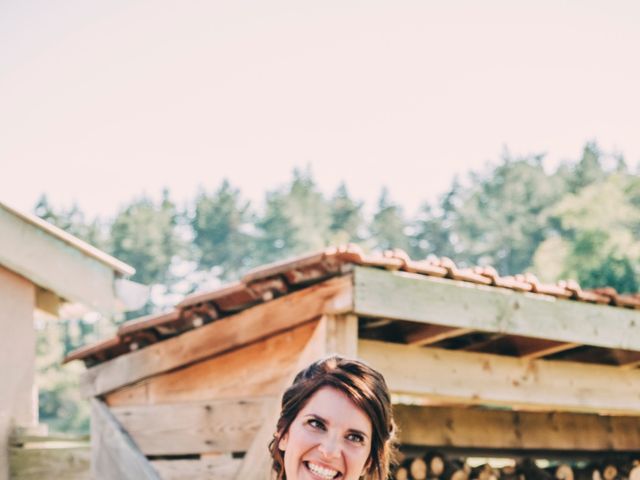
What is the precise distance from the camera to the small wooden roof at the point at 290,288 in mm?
5059

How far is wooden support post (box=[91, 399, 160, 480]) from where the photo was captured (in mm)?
5941

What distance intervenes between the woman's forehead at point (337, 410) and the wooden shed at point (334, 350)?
2.02 metres

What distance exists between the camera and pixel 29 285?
6.63m

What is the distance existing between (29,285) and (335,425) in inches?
163

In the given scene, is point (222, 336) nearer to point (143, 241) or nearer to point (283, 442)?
point (283, 442)

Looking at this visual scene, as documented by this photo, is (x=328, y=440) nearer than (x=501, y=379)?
Yes

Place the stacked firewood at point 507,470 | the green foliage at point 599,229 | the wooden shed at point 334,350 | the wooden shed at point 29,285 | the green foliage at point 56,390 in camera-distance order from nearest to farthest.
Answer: the wooden shed at point 334,350, the wooden shed at point 29,285, the stacked firewood at point 507,470, the green foliage at point 599,229, the green foliage at point 56,390

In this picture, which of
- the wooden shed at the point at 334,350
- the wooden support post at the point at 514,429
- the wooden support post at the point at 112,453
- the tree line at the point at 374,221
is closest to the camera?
the wooden shed at the point at 334,350

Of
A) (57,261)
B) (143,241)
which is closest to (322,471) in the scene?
(57,261)

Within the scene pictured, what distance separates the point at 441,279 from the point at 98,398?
85.9 inches

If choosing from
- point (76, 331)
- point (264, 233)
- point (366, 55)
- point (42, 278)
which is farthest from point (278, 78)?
point (42, 278)

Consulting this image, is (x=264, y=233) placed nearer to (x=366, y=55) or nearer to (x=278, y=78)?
(x=278, y=78)

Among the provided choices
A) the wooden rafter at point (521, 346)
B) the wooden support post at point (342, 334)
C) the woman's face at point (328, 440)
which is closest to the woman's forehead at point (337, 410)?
the woman's face at point (328, 440)

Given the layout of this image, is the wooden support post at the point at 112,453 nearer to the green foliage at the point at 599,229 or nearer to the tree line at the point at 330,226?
the green foliage at the point at 599,229
